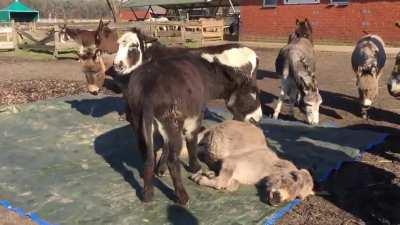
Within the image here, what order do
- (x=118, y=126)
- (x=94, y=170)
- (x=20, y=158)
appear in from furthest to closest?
(x=118, y=126), (x=20, y=158), (x=94, y=170)

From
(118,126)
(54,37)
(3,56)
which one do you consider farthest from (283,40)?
(118,126)

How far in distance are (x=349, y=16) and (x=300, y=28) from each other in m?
15.4

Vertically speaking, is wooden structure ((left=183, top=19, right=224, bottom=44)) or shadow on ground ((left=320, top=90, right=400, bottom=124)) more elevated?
wooden structure ((left=183, top=19, right=224, bottom=44))

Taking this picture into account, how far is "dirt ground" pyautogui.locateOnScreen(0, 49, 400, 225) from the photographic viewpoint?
5.20 meters

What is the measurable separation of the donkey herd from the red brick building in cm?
1960

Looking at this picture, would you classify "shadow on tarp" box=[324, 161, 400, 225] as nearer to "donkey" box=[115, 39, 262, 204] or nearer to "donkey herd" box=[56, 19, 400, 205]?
"donkey herd" box=[56, 19, 400, 205]

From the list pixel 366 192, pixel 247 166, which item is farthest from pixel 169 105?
pixel 366 192

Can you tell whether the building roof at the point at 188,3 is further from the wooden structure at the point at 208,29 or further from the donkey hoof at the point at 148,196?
the donkey hoof at the point at 148,196

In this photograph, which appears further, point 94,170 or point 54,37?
point 54,37

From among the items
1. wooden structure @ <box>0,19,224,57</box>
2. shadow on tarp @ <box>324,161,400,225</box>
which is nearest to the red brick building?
wooden structure @ <box>0,19,224,57</box>

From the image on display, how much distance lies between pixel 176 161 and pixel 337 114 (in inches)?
237

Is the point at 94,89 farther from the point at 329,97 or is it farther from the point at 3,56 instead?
the point at 3,56

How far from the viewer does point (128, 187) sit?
5656mm

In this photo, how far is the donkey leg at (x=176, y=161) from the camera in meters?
5.00
